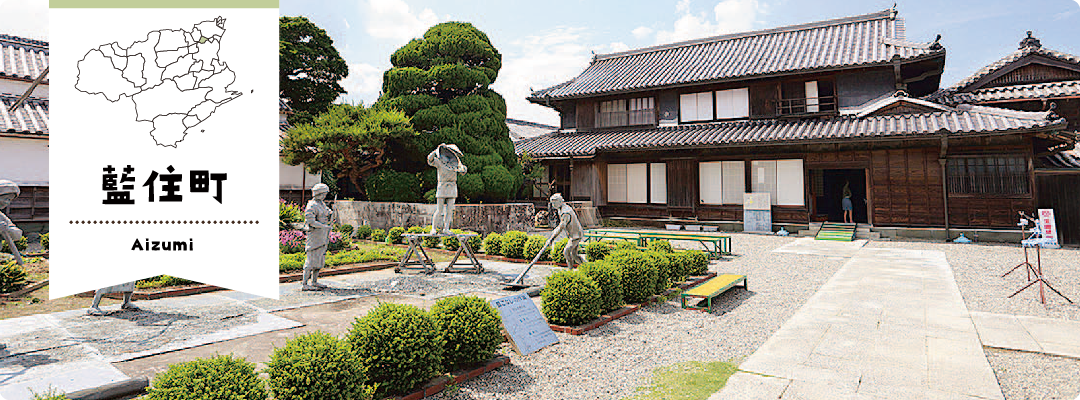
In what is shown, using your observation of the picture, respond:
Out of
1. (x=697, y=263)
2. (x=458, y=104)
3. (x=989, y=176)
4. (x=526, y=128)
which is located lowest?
(x=697, y=263)

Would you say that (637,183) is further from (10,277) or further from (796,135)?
(10,277)

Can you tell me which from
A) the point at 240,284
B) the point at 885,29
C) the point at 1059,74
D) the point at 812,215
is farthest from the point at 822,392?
the point at 1059,74

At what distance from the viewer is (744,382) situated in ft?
14.2

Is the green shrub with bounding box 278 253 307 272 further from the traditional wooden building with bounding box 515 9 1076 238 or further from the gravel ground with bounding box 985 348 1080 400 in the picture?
the traditional wooden building with bounding box 515 9 1076 238

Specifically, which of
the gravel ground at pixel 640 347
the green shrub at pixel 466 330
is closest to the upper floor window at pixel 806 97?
the gravel ground at pixel 640 347

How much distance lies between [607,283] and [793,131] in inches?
593

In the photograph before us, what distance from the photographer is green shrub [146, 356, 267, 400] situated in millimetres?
2832

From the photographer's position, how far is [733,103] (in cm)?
2145

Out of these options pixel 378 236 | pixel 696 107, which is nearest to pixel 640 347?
pixel 378 236

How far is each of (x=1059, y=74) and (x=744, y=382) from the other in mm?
25621

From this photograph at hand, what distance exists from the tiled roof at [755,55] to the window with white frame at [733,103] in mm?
875

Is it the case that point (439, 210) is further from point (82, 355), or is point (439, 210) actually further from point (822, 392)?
point (822, 392)

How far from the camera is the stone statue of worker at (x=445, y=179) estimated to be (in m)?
10.2

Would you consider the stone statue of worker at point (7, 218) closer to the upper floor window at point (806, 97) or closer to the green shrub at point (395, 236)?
the green shrub at point (395, 236)
